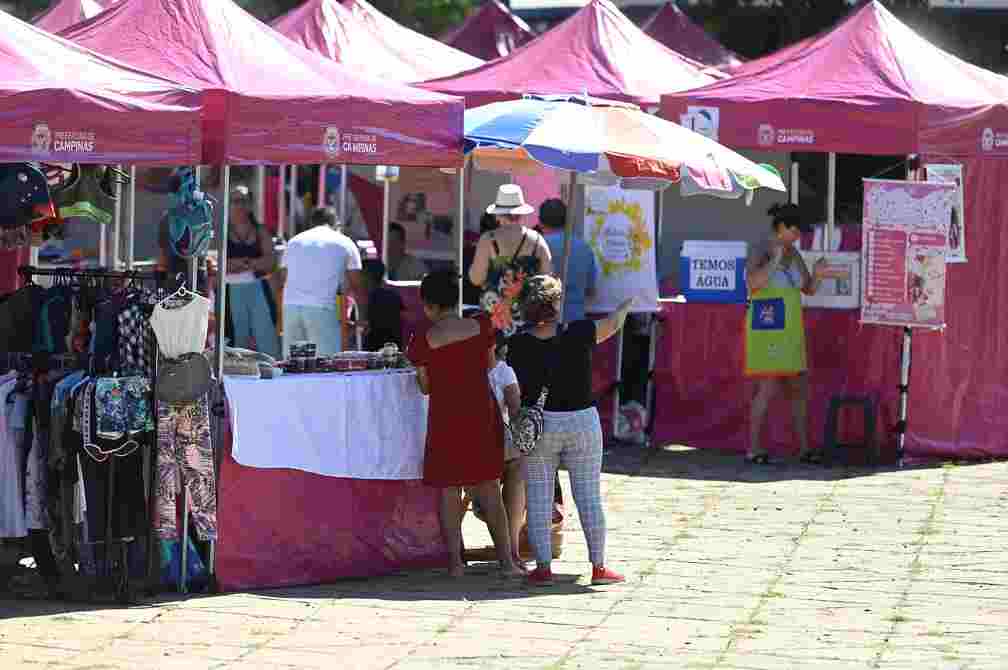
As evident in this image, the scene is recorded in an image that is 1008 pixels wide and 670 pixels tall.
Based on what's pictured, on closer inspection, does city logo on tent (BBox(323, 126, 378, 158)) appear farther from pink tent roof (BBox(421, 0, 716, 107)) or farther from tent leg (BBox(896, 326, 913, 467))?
pink tent roof (BBox(421, 0, 716, 107))

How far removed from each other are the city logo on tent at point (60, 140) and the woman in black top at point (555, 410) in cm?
221

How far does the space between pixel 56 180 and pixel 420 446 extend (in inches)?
99.7

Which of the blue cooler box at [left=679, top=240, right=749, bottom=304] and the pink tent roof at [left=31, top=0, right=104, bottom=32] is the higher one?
the pink tent roof at [left=31, top=0, right=104, bottom=32]

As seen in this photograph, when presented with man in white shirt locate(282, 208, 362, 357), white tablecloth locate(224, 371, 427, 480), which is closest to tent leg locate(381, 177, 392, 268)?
man in white shirt locate(282, 208, 362, 357)

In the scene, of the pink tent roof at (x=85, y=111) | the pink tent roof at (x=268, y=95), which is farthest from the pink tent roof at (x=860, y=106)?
the pink tent roof at (x=85, y=111)

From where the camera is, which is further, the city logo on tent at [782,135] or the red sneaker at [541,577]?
the city logo on tent at [782,135]

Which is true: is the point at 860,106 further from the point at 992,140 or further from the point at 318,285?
the point at 318,285

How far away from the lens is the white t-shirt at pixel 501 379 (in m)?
8.80

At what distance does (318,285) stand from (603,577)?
4.32m

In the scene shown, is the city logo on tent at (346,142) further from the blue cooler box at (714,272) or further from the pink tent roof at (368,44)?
the pink tent roof at (368,44)

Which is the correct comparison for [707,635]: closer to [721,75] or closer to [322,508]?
[322,508]

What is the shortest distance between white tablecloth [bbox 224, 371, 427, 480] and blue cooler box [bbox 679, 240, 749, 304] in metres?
4.93

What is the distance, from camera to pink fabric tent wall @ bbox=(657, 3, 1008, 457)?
41.7ft

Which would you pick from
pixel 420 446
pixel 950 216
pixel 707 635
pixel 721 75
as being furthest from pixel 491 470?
pixel 721 75
